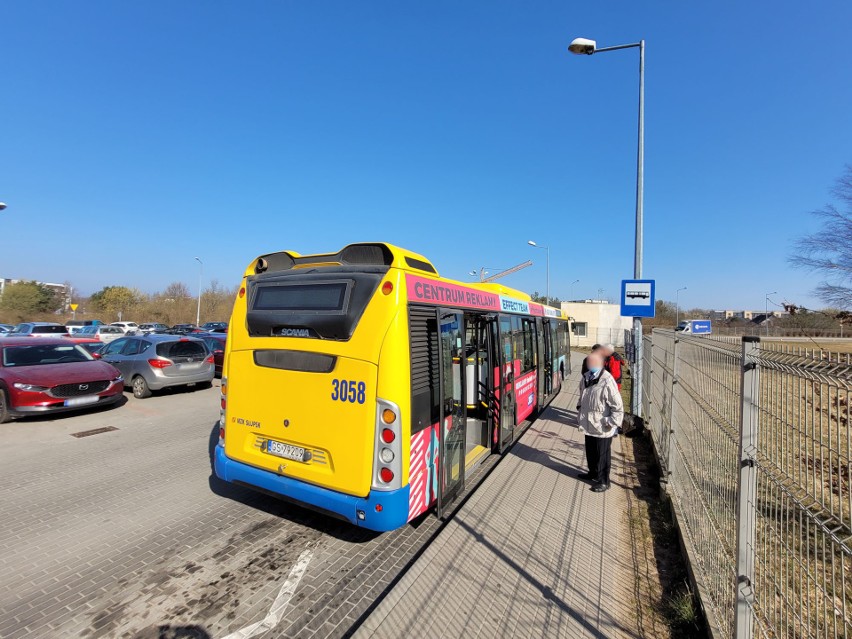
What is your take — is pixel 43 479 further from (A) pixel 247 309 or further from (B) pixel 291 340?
(B) pixel 291 340

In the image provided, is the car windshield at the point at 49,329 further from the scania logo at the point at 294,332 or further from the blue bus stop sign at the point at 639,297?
the blue bus stop sign at the point at 639,297

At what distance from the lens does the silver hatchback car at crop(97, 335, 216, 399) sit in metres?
11.1

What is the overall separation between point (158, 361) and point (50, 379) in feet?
9.02

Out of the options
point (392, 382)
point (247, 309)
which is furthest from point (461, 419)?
point (247, 309)

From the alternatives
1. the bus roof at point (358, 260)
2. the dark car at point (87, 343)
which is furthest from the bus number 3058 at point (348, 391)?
the dark car at point (87, 343)

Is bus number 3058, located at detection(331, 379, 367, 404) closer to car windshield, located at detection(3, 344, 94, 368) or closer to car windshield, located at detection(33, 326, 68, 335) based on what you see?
car windshield, located at detection(3, 344, 94, 368)

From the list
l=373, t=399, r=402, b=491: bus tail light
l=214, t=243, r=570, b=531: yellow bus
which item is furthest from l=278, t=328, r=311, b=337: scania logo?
l=373, t=399, r=402, b=491: bus tail light

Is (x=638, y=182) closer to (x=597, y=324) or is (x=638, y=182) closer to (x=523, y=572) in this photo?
(x=523, y=572)

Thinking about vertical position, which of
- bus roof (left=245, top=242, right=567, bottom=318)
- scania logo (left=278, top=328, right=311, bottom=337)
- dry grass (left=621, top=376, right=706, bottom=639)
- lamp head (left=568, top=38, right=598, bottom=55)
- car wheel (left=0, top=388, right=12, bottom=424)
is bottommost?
dry grass (left=621, top=376, right=706, bottom=639)

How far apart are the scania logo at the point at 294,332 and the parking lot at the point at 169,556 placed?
2.06m

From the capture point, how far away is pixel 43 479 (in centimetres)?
554

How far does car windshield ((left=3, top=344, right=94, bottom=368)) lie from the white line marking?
9.04 meters

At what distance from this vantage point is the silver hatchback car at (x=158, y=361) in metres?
11.1

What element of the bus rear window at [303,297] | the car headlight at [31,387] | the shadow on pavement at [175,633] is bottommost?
the shadow on pavement at [175,633]
